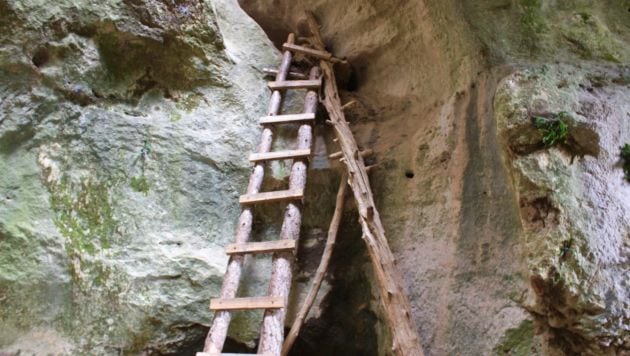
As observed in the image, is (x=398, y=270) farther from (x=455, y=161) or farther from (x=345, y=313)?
(x=455, y=161)

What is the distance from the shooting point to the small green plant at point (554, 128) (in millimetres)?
2645

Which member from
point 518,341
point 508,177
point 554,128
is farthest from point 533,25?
point 518,341

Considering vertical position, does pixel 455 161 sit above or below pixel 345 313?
above

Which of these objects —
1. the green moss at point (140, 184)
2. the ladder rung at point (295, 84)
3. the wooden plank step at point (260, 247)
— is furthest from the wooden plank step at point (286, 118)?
the wooden plank step at point (260, 247)

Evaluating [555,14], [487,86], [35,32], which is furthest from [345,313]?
[35,32]

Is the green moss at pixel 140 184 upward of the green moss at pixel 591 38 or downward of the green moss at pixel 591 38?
downward

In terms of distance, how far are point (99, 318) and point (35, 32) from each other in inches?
75.8

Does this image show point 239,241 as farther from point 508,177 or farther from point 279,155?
point 508,177

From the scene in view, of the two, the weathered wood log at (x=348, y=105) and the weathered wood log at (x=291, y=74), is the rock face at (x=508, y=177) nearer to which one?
the weathered wood log at (x=348, y=105)

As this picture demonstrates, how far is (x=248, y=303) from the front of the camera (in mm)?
2838

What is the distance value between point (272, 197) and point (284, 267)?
524 mm

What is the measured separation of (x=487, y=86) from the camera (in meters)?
3.19

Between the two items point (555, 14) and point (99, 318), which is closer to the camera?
point (99, 318)

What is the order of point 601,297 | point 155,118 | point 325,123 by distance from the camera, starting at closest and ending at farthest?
point 601,297
point 155,118
point 325,123
